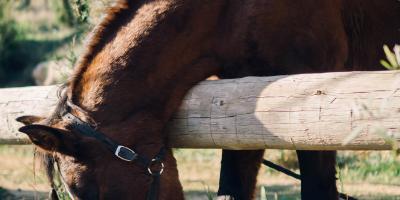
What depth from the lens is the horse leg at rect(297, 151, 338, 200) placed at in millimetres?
4629

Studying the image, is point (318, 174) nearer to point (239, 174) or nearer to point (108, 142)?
point (239, 174)

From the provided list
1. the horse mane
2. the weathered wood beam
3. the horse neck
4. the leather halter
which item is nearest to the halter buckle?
the leather halter

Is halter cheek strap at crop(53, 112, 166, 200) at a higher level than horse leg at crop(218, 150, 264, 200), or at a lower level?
higher

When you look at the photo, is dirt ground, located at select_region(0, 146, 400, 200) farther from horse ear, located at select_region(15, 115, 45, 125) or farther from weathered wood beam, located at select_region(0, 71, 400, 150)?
weathered wood beam, located at select_region(0, 71, 400, 150)

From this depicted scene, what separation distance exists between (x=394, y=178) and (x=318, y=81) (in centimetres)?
520

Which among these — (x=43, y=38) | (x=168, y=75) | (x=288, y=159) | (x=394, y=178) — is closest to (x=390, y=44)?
(x=168, y=75)

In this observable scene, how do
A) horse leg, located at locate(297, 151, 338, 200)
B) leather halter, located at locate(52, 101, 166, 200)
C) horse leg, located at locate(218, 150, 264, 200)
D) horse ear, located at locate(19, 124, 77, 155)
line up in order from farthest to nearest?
horse leg, located at locate(218, 150, 264, 200), horse leg, located at locate(297, 151, 338, 200), leather halter, located at locate(52, 101, 166, 200), horse ear, located at locate(19, 124, 77, 155)

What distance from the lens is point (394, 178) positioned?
8.30 metres

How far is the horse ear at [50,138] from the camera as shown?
12.6 ft

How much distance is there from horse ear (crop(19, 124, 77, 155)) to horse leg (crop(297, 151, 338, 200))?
1391 mm

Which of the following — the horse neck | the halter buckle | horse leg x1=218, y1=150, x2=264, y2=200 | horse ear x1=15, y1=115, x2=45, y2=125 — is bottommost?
horse leg x1=218, y1=150, x2=264, y2=200

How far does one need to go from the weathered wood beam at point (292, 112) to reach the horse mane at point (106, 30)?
0.53 meters

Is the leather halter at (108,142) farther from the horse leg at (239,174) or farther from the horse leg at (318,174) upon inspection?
the horse leg at (318,174)

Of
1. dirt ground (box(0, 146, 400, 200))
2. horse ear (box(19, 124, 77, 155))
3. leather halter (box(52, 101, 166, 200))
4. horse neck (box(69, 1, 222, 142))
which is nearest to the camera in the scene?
horse ear (box(19, 124, 77, 155))
